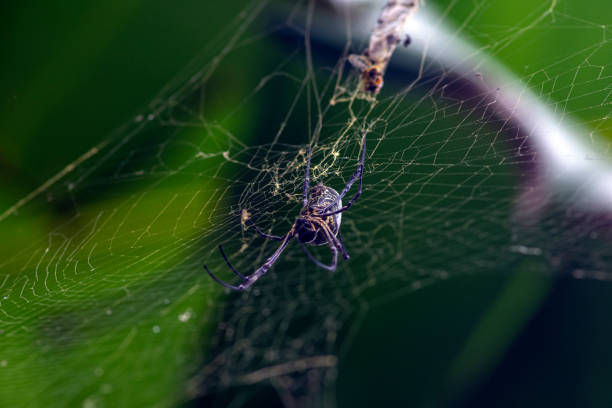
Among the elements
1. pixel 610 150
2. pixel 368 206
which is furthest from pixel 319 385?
pixel 610 150

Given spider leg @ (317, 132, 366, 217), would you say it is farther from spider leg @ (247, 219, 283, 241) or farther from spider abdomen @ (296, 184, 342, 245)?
spider leg @ (247, 219, 283, 241)

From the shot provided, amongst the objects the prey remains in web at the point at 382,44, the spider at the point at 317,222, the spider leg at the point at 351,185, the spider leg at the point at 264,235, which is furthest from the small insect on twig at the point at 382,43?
the spider leg at the point at 264,235

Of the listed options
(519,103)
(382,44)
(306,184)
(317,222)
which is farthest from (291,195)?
(519,103)

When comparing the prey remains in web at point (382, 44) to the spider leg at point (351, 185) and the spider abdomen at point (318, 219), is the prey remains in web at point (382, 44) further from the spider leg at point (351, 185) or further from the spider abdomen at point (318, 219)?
the spider abdomen at point (318, 219)

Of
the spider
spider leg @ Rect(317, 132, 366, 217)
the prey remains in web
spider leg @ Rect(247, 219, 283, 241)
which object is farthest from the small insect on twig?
spider leg @ Rect(247, 219, 283, 241)

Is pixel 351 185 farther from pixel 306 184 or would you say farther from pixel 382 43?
pixel 382 43

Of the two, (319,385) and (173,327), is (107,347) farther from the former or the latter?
(319,385)
